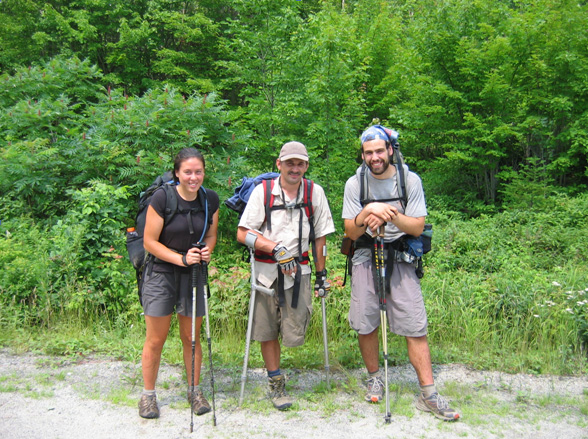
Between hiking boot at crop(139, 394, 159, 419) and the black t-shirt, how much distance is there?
3.88 feet

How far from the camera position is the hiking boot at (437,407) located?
3467 millimetres

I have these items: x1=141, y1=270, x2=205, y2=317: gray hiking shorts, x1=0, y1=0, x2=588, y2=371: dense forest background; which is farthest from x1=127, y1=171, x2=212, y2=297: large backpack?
x1=0, y1=0, x2=588, y2=371: dense forest background

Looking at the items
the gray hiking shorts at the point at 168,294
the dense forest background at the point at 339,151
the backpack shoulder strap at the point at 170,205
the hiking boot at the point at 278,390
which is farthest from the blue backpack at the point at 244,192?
the dense forest background at the point at 339,151

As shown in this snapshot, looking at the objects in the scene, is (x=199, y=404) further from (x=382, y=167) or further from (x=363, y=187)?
(x=382, y=167)

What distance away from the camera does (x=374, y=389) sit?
3.83 meters

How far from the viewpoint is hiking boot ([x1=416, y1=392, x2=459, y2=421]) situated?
347 centimetres

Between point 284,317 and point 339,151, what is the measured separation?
16.2ft

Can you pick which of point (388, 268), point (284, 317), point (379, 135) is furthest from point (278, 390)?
point (379, 135)

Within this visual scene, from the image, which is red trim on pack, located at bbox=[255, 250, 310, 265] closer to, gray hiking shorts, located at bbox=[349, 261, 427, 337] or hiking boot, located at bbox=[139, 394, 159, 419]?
gray hiking shorts, located at bbox=[349, 261, 427, 337]

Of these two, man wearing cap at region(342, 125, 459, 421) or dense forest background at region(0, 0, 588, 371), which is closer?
man wearing cap at region(342, 125, 459, 421)

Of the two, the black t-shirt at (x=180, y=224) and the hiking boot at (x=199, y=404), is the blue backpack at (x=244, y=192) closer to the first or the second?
the black t-shirt at (x=180, y=224)

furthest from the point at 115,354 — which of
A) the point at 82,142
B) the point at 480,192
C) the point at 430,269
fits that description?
the point at 480,192

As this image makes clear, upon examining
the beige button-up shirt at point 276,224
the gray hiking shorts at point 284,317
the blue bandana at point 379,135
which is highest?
the blue bandana at point 379,135

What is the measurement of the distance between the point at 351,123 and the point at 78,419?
6.66m
